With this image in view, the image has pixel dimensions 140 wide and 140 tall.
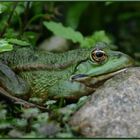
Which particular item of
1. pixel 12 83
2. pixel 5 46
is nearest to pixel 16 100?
pixel 12 83

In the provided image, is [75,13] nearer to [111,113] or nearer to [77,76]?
[77,76]

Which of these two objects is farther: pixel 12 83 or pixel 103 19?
pixel 103 19

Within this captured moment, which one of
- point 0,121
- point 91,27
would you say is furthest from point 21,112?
point 91,27

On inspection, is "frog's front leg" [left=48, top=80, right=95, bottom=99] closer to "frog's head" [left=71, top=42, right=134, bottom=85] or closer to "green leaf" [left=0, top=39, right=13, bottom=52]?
"frog's head" [left=71, top=42, right=134, bottom=85]

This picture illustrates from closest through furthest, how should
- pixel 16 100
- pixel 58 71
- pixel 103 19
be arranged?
pixel 16 100 < pixel 58 71 < pixel 103 19

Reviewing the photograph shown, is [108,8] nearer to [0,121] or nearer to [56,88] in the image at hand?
[56,88]

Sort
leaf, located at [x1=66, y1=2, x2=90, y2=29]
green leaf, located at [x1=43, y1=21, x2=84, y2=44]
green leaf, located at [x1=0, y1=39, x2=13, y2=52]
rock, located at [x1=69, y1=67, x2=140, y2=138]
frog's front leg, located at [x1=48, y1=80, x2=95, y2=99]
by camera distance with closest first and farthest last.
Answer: rock, located at [x1=69, y1=67, x2=140, y2=138], green leaf, located at [x1=0, y1=39, x2=13, y2=52], frog's front leg, located at [x1=48, y1=80, x2=95, y2=99], green leaf, located at [x1=43, y1=21, x2=84, y2=44], leaf, located at [x1=66, y1=2, x2=90, y2=29]

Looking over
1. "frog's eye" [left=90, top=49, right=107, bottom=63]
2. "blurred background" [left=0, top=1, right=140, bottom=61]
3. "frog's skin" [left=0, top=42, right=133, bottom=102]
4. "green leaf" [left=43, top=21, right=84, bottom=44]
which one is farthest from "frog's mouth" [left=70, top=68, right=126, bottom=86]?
"blurred background" [left=0, top=1, right=140, bottom=61]
